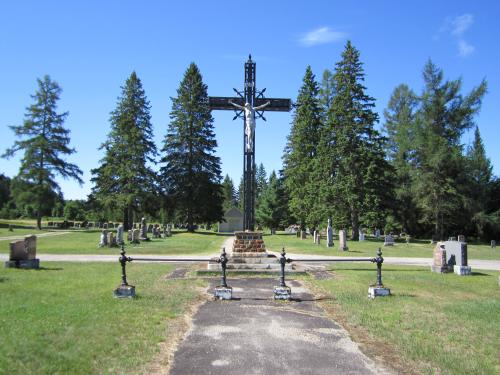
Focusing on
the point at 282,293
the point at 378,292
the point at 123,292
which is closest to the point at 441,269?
the point at 378,292

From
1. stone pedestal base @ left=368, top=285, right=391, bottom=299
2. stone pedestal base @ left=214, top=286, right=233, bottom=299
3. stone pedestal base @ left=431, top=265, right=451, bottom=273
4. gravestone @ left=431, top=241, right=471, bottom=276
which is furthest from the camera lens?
stone pedestal base @ left=431, top=265, right=451, bottom=273

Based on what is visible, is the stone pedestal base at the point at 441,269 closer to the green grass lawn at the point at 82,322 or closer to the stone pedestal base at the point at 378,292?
the stone pedestal base at the point at 378,292

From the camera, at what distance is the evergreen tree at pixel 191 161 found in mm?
47688

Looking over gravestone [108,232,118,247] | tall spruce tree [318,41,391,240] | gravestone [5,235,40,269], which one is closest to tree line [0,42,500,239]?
tall spruce tree [318,41,391,240]

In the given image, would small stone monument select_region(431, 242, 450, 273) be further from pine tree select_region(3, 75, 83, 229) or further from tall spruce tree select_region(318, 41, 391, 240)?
pine tree select_region(3, 75, 83, 229)

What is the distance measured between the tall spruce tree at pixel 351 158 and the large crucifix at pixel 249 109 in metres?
20.8

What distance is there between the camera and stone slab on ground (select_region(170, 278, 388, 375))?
5570 millimetres

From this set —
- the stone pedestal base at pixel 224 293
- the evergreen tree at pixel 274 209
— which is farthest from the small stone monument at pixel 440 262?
the evergreen tree at pixel 274 209

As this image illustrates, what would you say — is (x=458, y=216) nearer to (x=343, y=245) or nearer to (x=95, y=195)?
(x=343, y=245)

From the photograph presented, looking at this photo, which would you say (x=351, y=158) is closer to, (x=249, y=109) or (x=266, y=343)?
(x=249, y=109)

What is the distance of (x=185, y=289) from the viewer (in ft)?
37.0

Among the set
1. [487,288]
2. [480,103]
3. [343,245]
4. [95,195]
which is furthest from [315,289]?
[95,195]

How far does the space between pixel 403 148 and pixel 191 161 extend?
2298 centimetres

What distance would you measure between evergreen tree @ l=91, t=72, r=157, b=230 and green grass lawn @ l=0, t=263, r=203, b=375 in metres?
33.9
